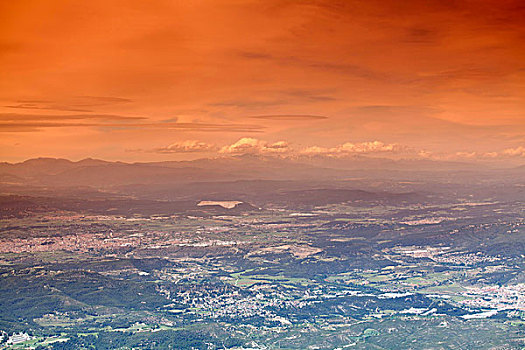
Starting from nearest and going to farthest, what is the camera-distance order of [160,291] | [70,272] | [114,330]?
[114,330] → [160,291] → [70,272]

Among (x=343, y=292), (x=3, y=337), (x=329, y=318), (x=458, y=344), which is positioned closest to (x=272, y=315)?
(x=329, y=318)

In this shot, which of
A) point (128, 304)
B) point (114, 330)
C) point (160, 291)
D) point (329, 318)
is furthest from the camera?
point (160, 291)

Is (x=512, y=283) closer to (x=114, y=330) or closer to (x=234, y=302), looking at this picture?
(x=234, y=302)

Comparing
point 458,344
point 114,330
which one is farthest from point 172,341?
point 458,344

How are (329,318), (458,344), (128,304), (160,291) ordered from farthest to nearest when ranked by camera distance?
1. (160,291)
2. (128,304)
3. (329,318)
4. (458,344)

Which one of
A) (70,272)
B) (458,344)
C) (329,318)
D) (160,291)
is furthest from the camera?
(70,272)

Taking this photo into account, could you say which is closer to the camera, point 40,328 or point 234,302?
point 40,328

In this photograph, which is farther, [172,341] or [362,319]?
[362,319]

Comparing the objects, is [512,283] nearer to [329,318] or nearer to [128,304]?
[329,318]
